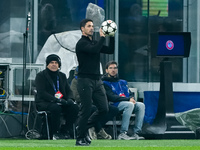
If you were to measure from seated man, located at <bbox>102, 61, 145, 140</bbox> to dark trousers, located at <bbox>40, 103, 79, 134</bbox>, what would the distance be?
34.7 inches

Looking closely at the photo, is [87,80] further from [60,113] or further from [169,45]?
[169,45]

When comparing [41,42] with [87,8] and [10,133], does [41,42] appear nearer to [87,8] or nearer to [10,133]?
[87,8]

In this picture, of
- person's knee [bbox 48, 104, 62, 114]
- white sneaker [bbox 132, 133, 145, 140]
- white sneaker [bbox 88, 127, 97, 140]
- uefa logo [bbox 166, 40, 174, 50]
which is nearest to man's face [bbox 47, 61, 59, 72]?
person's knee [bbox 48, 104, 62, 114]

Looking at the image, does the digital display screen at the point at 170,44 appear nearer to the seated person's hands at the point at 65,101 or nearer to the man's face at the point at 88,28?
the seated person's hands at the point at 65,101

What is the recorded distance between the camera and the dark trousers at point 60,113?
11172 millimetres

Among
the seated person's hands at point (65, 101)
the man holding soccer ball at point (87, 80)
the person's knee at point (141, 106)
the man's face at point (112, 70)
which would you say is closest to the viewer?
the man holding soccer ball at point (87, 80)

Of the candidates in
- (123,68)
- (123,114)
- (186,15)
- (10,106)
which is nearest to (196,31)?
(186,15)

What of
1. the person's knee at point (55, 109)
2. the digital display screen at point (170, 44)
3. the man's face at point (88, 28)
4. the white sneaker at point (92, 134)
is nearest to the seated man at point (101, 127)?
the white sneaker at point (92, 134)

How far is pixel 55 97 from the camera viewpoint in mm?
11484

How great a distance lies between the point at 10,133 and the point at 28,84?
1.23 metres

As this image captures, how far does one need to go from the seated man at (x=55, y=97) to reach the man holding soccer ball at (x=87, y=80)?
236 cm

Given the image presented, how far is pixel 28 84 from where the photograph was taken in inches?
516

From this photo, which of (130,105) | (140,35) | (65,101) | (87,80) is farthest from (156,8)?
(87,80)

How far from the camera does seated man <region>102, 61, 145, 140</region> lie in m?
11.8
